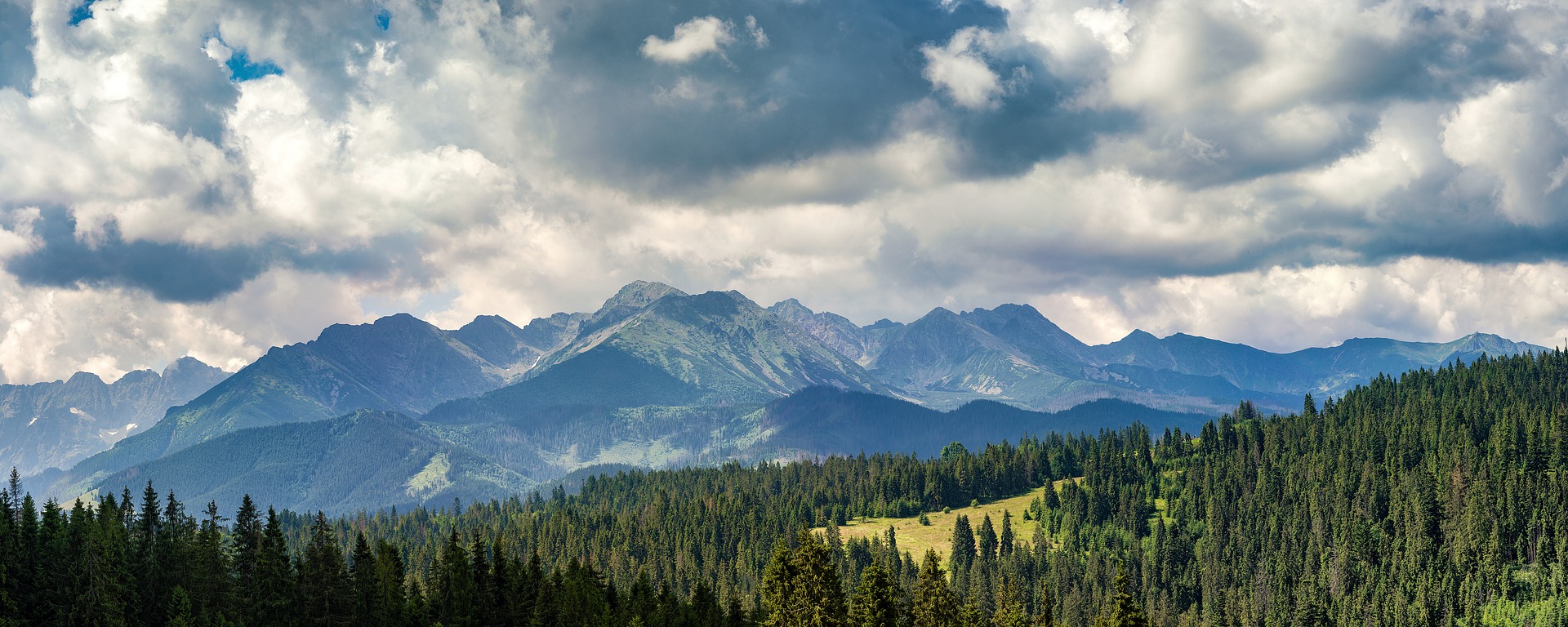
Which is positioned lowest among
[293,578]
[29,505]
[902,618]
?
[902,618]

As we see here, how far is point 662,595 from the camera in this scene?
4926 inches

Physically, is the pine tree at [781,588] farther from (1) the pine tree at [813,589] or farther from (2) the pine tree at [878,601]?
(2) the pine tree at [878,601]

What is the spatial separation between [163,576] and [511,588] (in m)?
30.4

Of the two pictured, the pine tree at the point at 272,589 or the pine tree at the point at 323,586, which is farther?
the pine tree at the point at 323,586

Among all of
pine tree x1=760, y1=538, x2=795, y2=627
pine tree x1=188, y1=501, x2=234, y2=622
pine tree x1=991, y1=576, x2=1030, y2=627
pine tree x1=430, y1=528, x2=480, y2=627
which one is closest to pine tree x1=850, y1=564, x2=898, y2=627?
pine tree x1=760, y1=538, x2=795, y2=627

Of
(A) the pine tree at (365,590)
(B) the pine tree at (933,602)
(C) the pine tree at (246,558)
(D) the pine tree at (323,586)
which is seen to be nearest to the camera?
(B) the pine tree at (933,602)

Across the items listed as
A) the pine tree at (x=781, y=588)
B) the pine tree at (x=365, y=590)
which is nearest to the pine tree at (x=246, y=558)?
the pine tree at (x=365, y=590)

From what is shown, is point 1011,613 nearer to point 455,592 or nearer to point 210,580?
point 455,592

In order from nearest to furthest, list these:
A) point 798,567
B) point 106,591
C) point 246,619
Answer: point 798,567, point 106,591, point 246,619

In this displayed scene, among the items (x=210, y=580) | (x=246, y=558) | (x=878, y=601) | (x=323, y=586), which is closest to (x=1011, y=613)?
(x=878, y=601)

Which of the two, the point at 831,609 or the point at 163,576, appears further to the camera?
the point at 163,576

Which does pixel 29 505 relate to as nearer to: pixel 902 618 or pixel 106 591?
pixel 106 591

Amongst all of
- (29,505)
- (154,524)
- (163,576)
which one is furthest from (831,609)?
(29,505)

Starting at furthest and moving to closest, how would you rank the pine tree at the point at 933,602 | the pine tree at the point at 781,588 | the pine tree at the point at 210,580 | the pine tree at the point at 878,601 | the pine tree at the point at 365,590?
the pine tree at the point at 365,590, the pine tree at the point at 210,580, the pine tree at the point at 933,602, the pine tree at the point at 878,601, the pine tree at the point at 781,588
